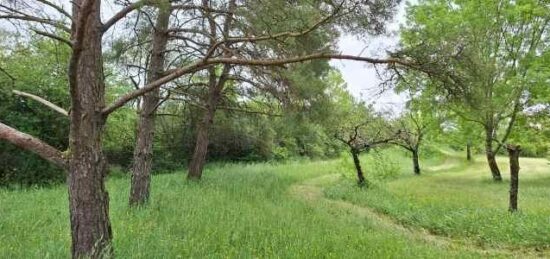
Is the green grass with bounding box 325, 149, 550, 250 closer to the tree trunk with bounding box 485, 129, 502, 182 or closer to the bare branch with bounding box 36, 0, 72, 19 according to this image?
the tree trunk with bounding box 485, 129, 502, 182

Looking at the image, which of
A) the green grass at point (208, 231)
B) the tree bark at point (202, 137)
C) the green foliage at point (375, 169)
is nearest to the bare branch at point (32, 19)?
the green grass at point (208, 231)

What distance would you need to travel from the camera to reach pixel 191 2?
6.83m

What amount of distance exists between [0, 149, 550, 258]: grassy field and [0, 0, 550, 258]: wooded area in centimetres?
31

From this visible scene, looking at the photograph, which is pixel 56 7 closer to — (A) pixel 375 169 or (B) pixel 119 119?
(B) pixel 119 119

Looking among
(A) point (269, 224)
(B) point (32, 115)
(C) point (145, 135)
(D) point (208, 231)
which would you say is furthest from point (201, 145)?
(D) point (208, 231)

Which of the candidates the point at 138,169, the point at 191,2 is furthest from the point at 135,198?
the point at 191,2

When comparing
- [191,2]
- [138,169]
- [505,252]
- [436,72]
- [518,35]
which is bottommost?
[505,252]

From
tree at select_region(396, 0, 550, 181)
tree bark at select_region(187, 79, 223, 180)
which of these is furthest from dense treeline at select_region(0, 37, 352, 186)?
tree at select_region(396, 0, 550, 181)

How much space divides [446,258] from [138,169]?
20.0 ft

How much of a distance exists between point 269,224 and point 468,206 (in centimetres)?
747

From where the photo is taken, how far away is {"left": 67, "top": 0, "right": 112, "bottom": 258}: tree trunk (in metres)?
4.31

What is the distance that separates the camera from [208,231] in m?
6.75

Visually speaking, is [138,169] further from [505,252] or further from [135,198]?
[505,252]

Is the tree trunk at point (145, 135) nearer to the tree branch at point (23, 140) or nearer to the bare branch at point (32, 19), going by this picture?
the bare branch at point (32, 19)
